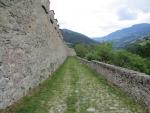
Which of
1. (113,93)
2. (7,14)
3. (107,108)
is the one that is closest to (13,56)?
(7,14)

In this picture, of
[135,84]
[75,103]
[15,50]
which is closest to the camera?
[15,50]

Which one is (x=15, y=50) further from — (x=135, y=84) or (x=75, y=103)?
(x=135, y=84)

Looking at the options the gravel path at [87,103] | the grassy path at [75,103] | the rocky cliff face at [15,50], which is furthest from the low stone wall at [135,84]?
the rocky cliff face at [15,50]

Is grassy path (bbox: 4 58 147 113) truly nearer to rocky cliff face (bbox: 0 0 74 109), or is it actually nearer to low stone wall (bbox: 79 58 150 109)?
low stone wall (bbox: 79 58 150 109)

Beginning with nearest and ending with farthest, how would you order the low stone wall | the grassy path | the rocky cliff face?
the rocky cliff face < the grassy path < the low stone wall

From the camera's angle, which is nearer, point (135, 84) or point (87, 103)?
point (87, 103)

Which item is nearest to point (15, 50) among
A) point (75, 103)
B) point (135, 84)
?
point (75, 103)

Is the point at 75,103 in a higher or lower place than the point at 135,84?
lower

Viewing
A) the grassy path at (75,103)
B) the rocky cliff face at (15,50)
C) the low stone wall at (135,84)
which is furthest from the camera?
the low stone wall at (135,84)

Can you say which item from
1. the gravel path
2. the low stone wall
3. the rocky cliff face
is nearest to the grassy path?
the gravel path

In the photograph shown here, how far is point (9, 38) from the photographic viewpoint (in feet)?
27.9

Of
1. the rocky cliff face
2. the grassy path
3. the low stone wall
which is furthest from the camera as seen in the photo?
the low stone wall

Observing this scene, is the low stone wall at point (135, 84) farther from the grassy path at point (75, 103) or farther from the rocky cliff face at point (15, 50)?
the rocky cliff face at point (15, 50)

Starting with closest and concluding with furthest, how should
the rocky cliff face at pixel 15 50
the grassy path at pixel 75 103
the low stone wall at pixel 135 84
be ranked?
the rocky cliff face at pixel 15 50
the grassy path at pixel 75 103
the low stone wall at pixel 135 84
